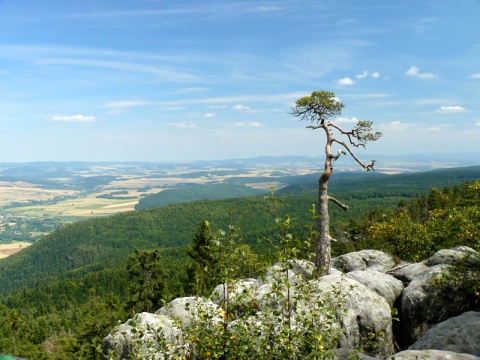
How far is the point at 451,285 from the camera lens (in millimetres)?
16453

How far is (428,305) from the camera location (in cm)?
1664

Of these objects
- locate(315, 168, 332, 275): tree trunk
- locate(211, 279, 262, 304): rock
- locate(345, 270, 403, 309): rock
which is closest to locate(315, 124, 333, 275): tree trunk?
locate(315, 168, 332, 275): tree trunk

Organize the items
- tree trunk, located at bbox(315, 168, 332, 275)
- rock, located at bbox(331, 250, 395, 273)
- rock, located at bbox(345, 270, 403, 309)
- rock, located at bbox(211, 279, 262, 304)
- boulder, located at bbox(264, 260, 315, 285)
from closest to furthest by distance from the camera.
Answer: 1. boulder, located at bbox(264, 260, 315, 285)
2. rock, located at bbox(211, 279, 262, 304)
3. rock, located at bbox(345, 270, 403, 309)
4. tree trunk, located at bbox(315, 168, 332, 275)
5. rock, located at bbox(331, 250, 395, 273)

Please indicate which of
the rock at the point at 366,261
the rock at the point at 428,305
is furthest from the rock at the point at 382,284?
the rock at the point at 366,261

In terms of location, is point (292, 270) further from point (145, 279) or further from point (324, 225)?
point (145, 279)

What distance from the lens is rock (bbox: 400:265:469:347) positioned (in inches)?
642

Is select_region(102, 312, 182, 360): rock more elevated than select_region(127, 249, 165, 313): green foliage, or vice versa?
select_region(102, 312, 182, 360): rock

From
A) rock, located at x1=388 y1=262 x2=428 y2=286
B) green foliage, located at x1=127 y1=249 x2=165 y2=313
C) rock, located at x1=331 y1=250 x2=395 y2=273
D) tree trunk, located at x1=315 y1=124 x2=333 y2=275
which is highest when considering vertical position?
tree trunk, located at x1=315 y1=124 x2=333 y2=275

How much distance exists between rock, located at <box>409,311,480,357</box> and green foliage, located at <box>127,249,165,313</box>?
4688cm

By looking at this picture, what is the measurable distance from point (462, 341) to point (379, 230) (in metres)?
29.2

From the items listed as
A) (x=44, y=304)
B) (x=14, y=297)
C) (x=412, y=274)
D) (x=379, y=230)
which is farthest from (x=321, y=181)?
(x=14, y=297)

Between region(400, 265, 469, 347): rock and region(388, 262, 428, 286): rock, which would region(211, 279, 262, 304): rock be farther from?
region(388, 262, 428, 286): rock

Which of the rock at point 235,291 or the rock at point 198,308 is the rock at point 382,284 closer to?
the rock at point 198,308

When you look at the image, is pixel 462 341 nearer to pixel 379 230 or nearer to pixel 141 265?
pixel 379 230
